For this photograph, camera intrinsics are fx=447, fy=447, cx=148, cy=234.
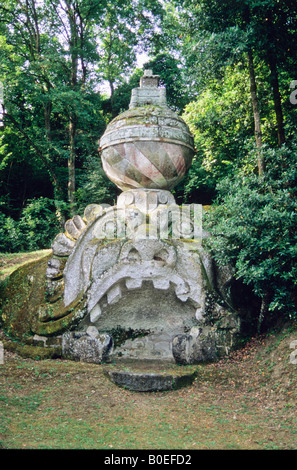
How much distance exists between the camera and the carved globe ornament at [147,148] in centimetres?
666

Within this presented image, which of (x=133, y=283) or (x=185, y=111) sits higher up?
(x=185, y=111)

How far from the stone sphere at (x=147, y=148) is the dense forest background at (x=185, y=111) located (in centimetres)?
85

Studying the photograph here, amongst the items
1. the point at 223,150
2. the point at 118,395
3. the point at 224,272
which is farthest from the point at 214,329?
the point at 223,150

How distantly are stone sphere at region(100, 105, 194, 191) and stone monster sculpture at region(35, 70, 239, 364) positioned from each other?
0.02 meters

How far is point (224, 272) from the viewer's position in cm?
634

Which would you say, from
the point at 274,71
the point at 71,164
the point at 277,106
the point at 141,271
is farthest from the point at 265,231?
the point at 71,164

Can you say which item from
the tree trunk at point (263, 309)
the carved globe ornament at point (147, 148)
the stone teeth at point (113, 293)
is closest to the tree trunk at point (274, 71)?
the carved globe ornament at point (147, 148)

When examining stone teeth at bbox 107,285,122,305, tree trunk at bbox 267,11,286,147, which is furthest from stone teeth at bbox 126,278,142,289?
tree trunk at bbox 267,11,286,147

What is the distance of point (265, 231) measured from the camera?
5539mm

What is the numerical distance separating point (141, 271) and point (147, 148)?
1914 millimetres

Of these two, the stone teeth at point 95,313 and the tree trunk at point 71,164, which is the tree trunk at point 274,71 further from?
the tree trunk at point 71,164

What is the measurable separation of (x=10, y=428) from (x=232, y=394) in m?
2.51

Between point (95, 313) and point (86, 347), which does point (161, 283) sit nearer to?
point (95, 313)

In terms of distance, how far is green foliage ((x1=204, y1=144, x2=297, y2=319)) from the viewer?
5.42 metres
